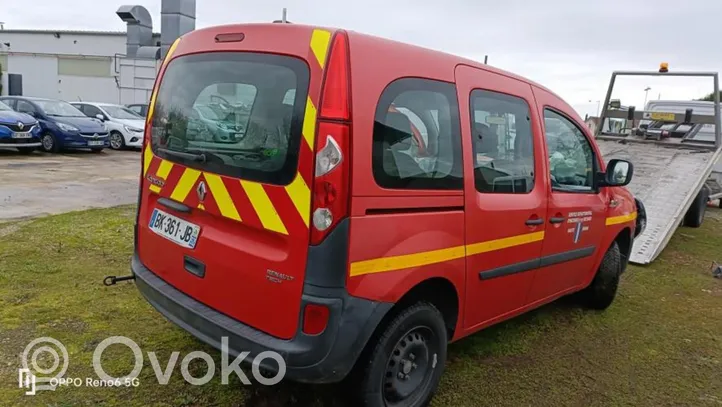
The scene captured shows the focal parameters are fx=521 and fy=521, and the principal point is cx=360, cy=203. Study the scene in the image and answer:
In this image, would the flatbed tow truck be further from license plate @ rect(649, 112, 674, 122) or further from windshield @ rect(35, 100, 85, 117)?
windshield @ rect(35, 100, 85, 117)

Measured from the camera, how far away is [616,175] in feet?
13.6

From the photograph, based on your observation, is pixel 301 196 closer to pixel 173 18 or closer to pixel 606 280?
pixel 606 280

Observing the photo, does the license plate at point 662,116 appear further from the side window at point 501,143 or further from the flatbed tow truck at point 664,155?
the side window at point 501,143

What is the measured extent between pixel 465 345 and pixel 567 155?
62.6 inches

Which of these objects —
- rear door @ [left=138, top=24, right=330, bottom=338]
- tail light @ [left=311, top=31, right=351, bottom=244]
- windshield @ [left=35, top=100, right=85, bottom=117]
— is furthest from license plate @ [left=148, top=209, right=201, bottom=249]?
windshield @ [left=35, top=100, right=85, bottom=117]

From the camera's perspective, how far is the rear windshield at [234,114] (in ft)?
7.61

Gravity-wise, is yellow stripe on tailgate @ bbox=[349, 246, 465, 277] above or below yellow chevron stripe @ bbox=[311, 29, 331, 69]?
below

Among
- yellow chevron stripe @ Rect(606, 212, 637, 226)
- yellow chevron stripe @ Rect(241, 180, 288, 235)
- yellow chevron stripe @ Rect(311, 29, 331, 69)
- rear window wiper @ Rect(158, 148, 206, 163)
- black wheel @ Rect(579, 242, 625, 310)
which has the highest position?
yellow chevron stripe @ Rect(311, 29, 331, 69)

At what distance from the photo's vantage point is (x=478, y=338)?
12.9 ft

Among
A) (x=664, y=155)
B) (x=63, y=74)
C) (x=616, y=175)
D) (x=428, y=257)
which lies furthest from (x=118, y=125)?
(x=63, y=74)

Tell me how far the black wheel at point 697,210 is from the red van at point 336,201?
693cm

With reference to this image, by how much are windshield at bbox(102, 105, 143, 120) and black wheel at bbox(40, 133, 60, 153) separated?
2.85 meters

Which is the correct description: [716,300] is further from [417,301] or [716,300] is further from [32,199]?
[32,199]

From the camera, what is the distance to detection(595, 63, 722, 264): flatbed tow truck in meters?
6.88
